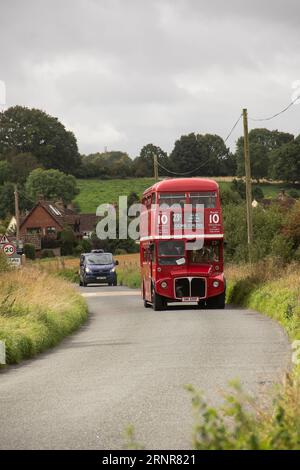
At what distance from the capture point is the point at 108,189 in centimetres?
16500

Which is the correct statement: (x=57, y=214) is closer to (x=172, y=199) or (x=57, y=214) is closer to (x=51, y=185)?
(x=51, y=185)

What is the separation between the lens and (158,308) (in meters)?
36.1

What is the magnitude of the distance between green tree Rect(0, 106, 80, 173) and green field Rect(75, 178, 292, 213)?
4805 mm

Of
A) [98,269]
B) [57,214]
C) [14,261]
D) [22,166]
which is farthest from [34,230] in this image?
[14,261]

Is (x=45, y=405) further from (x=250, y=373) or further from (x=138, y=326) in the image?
(x=138, y=326)

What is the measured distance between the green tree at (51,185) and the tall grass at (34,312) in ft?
393

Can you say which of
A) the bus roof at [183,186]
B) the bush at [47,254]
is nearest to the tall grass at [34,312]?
the bus roof at [183,186]

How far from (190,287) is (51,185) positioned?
124 metres

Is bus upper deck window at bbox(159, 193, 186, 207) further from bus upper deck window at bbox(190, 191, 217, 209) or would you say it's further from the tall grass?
the tall grass

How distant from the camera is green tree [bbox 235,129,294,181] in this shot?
499ft

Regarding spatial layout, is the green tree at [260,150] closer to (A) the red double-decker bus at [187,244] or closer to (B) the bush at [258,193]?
(B) the bush at [258,193]
